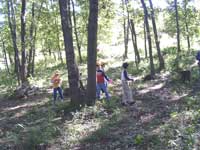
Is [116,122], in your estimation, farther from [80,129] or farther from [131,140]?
[131,140]

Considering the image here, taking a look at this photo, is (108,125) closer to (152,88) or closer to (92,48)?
(92,48)

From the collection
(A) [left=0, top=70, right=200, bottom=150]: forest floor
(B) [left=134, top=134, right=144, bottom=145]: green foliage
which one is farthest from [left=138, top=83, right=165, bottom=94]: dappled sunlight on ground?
(B) [left=134, top=134, right=144, bottom=145]: green foliage

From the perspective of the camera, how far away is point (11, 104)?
2258 cm

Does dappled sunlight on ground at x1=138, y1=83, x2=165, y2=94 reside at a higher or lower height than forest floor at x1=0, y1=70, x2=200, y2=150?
higher

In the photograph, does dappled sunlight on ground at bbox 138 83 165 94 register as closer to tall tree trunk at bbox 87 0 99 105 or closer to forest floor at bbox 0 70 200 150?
forest floor at bbox 0 70 200 150

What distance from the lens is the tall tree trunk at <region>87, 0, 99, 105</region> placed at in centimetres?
1547

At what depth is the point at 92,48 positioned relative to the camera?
51.5 feet

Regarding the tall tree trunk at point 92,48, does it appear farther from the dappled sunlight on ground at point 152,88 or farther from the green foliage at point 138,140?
the green foliage at point 138,140

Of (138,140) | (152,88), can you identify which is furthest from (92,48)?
(152,88)

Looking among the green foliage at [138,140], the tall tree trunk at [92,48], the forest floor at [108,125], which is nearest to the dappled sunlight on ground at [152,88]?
the forest floor at [108,125]

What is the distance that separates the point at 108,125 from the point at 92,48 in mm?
4049

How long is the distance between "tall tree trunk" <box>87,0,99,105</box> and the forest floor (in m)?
0.56

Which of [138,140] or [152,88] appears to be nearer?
[138,140]

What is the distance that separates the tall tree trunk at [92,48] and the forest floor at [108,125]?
557 mm
